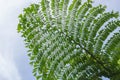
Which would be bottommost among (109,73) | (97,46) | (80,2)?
(109,73)

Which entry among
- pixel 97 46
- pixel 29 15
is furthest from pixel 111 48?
pixel 29 15

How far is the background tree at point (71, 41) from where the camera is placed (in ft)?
25.9

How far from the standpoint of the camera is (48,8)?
8945mm

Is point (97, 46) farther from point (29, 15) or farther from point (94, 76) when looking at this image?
point (29, 15)

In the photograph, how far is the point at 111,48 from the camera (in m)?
7.87

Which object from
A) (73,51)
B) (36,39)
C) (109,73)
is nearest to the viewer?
(109,73)

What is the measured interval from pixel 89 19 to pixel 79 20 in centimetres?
20

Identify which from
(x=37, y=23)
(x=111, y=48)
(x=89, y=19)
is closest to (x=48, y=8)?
(x=37, y=23)

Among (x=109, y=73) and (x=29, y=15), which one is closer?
(x=109, y=73)

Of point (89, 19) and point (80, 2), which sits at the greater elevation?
point (80, 2)

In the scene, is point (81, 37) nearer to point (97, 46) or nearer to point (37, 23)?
point (97, 46)

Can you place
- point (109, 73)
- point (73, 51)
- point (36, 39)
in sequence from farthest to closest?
1. point (36, 39)
2. point (73, 51)
3. point (109, 73)

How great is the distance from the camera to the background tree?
7887 millimetres

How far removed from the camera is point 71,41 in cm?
841
